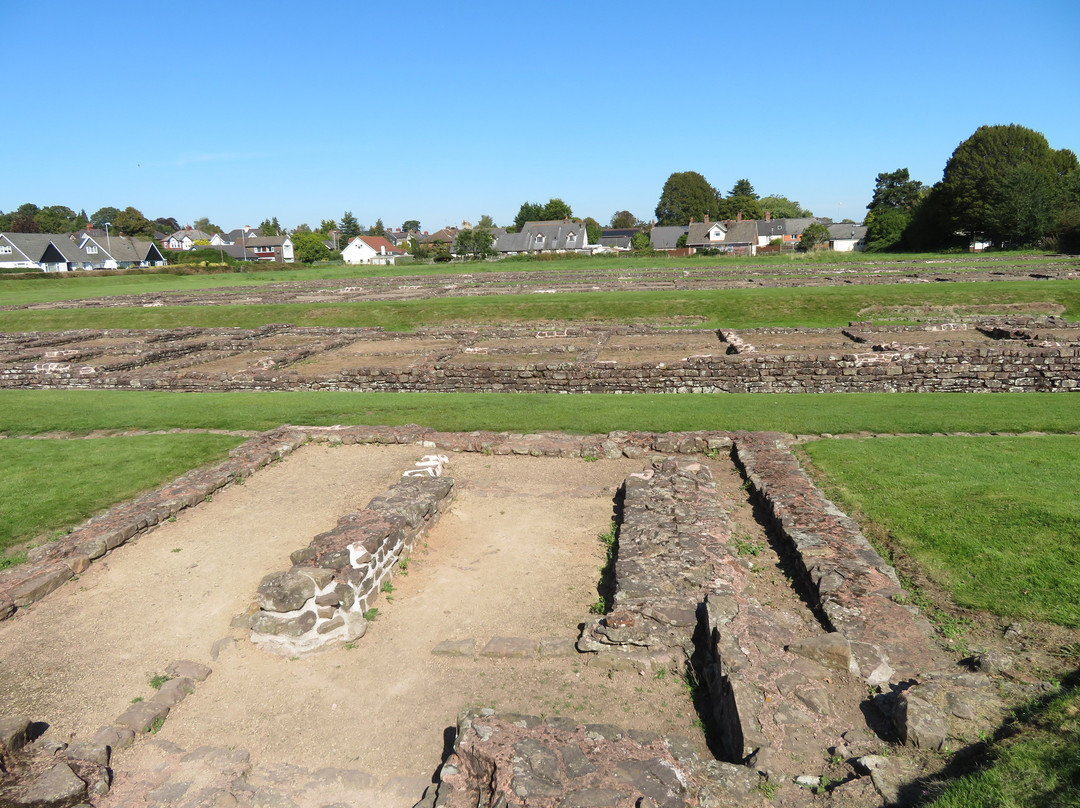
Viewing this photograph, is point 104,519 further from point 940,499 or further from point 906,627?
point 940,499

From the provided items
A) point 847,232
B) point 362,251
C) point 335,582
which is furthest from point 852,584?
point 362,251

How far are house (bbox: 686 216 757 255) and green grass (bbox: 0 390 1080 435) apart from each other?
79.9 m

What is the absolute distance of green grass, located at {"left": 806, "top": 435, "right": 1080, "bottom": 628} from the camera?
674 centimetres

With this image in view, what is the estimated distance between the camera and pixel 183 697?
608 centimetres

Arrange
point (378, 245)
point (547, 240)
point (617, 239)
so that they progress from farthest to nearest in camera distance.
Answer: point (617, 239) → point (378, 245) → point (547, 240)

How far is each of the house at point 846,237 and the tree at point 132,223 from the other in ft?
351

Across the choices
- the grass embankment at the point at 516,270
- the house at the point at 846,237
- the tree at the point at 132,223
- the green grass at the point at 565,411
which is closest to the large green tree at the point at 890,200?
the house at the point at 846,237

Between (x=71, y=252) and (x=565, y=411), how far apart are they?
335 feet

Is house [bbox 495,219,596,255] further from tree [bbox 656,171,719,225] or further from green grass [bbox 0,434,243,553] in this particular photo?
green grass [bbox 0,434,243,553]

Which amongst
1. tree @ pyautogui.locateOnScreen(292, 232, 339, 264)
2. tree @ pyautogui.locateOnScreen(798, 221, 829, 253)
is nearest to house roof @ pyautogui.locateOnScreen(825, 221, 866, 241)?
tree @ pyautogui.locateOnScreen(798, 221, 829, 253)

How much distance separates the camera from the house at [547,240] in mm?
103750

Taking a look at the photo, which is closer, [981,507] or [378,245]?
[981,507]

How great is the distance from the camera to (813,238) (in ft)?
277

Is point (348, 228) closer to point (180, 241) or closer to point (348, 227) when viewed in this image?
point (348, 227)
